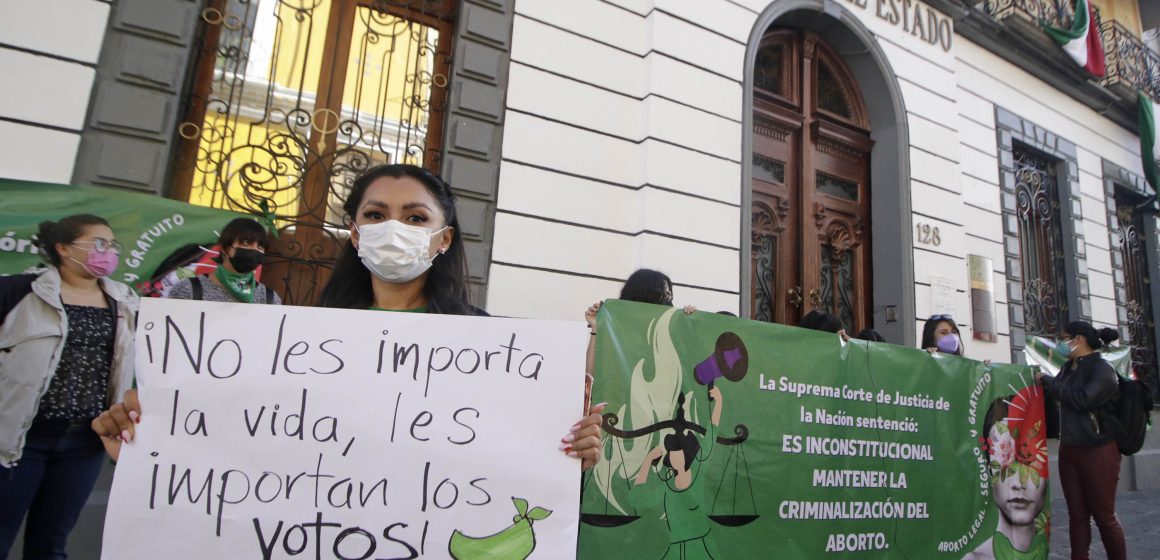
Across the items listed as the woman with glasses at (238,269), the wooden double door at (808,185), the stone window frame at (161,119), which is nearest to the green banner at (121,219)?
the stone window frame at (161,119)

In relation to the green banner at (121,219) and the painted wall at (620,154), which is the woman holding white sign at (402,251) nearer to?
the green banner at (121,219)

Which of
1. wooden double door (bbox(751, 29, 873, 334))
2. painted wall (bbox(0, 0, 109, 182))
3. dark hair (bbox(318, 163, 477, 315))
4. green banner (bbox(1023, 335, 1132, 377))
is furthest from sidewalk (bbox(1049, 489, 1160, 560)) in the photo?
painted wall (bbox(0, 0, 109, 182))

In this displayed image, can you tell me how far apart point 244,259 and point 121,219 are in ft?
3.11

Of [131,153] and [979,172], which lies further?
[979,172]

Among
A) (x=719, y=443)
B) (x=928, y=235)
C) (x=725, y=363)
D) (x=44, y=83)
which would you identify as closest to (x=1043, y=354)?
(x=928, y=235)

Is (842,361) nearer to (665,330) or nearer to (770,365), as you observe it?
(770,365)

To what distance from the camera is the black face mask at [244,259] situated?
3.47 meters

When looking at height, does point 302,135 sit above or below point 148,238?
above

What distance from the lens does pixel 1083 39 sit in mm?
9859

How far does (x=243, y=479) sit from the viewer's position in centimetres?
152

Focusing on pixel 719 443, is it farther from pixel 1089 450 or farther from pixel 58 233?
pixel 1089 450

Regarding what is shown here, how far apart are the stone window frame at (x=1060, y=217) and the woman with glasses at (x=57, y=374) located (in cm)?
925

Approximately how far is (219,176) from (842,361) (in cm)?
Answer: 429

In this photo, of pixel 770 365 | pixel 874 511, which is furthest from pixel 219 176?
pixel 874 511
